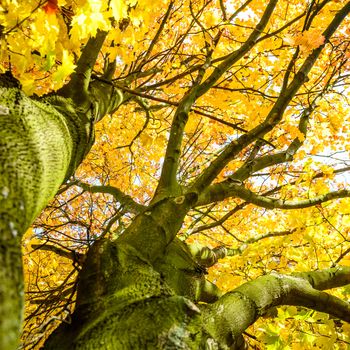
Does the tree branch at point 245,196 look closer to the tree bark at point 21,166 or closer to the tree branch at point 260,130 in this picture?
the tree branch at point 260,130

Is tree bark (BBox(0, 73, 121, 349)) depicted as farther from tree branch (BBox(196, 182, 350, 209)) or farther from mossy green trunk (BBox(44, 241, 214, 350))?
tree branch (BBox(196, 182, 350, 209))

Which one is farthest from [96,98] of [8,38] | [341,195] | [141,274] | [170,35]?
[170,35]

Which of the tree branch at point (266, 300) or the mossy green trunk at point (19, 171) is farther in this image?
the tree branch at point (266, 300)

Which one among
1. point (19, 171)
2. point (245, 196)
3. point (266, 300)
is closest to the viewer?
point (19, 171)

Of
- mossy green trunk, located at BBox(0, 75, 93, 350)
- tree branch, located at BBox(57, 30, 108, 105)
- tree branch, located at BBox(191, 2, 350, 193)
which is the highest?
tree branch, located at BBox(57, 30, 108, 105)

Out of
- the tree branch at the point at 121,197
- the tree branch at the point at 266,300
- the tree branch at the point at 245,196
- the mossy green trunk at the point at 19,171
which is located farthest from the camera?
the tree branch at the point at 121,197

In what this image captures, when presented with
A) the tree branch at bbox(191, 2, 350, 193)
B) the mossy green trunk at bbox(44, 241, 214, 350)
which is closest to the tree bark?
the mossy green trunk at bbox(44, 241, 214, 350)

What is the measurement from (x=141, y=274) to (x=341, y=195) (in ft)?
8.61

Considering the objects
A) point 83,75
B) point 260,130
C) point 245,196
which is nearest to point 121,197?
point 245,196

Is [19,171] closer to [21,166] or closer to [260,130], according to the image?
[21,166]

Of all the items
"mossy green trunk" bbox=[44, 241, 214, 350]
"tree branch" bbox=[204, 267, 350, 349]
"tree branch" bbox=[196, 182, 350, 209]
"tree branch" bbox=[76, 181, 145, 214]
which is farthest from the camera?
"tree branch" bbox=[76, 181, 145, 214]

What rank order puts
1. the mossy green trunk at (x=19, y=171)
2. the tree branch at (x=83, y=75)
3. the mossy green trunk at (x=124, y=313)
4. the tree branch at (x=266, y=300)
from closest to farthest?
the mossy green trunk at (x=19, y=171), the mossy green trunk at (x=124, y=313), the tree branch at (x=266, y=300), the tree branch at (x=83, y=75)

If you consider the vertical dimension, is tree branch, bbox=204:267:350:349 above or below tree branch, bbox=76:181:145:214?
below

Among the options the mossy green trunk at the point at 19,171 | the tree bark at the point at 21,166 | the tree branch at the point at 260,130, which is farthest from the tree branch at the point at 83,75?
the tree branch at the point at 260,130
